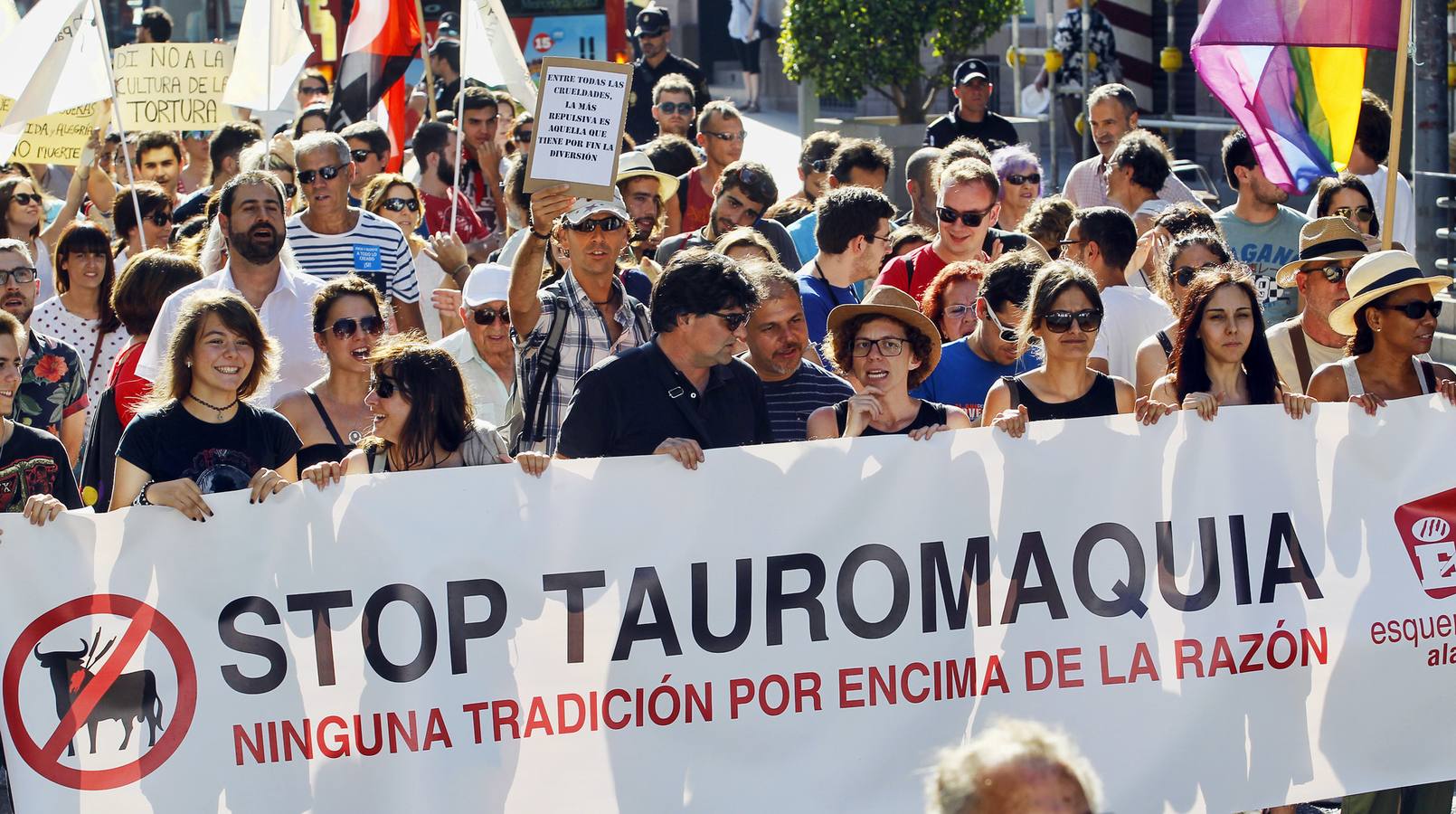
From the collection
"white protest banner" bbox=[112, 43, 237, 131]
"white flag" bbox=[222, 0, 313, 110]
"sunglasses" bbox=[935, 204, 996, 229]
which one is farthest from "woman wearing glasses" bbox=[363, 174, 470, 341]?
"sunglasses" bbox=[935, 204, 996, 229]

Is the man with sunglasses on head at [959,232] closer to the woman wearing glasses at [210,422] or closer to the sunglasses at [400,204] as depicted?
the sunglasses at [400,204]

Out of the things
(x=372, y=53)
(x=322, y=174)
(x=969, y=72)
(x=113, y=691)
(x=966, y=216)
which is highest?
(x=372, y=53)

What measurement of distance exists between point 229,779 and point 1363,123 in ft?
19.6

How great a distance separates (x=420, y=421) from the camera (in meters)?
5.15

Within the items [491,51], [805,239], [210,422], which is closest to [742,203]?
[805,239]

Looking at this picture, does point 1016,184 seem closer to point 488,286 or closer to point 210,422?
point 488,286

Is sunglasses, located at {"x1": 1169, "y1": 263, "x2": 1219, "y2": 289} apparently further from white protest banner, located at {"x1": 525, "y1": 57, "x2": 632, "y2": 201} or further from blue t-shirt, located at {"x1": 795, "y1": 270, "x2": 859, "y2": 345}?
white protest banner, located at {"x1": 525, "y1": 57, "x2": 632, "y2": 201}

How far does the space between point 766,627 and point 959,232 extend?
2.74 m

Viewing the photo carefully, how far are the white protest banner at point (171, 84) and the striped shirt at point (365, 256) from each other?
302 centimetres

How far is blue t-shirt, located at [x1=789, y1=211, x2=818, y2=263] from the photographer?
8875 millimetres

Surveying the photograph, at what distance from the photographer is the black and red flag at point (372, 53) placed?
11.2 metres

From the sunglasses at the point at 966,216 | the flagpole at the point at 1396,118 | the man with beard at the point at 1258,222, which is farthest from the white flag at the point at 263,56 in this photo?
the flagpole at the point at 1396,118

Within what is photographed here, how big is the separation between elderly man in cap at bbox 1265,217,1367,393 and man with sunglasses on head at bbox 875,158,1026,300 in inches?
49.2

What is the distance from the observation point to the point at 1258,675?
532 cm
